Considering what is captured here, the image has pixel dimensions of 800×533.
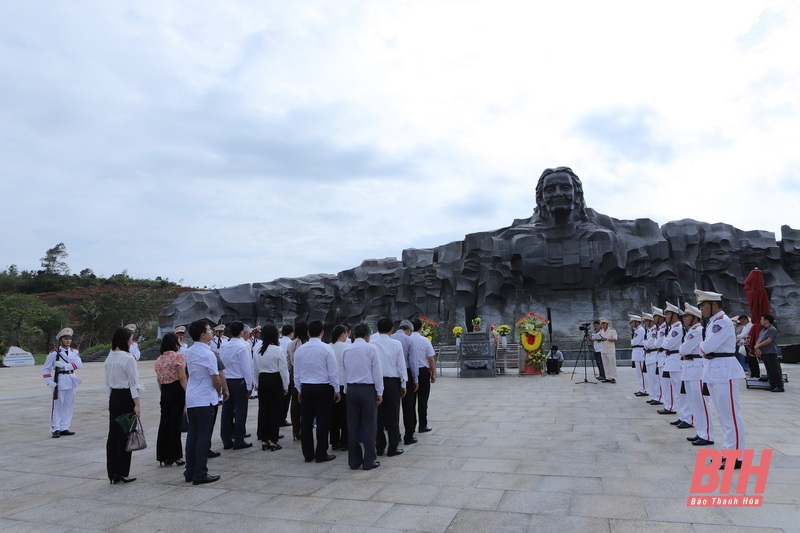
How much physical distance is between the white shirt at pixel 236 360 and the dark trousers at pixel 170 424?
0.85 m

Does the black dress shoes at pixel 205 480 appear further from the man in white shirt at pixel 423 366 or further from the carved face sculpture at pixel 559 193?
the carved face sculpture at pixel 559 193

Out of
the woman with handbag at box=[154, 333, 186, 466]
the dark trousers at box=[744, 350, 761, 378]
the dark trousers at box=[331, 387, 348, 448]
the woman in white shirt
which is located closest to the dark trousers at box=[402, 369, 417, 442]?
the dark trousers at box=[331, 387, 348, 448]

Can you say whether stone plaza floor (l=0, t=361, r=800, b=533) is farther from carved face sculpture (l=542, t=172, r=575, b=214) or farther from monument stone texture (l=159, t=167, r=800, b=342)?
carved face sculpture (l=542, t=172, r=575, b=214)

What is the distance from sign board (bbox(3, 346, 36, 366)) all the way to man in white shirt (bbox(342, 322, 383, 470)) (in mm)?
31435

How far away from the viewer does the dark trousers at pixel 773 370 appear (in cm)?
1005

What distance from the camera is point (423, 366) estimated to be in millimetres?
6828

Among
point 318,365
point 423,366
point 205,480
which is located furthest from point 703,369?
point 205,480

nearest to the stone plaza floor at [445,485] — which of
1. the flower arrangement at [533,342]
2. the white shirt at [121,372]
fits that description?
the white shirt at [121,372]

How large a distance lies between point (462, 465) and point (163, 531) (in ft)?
8.94

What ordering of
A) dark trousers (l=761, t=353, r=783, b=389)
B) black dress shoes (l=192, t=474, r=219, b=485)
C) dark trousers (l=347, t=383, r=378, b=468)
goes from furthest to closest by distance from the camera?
dark trousers (l=761, t=353, r=783, b=389) < dark trousers (l=347, t=383, r=378, b=468) < black dress shoes (l=192, t=474, r=219, b=485)

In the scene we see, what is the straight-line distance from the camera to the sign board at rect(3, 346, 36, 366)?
28.3m

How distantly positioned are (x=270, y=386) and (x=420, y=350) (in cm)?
198

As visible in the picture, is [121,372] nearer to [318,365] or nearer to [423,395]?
[318,365]

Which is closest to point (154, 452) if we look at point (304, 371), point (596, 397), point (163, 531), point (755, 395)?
point (304, 371)
